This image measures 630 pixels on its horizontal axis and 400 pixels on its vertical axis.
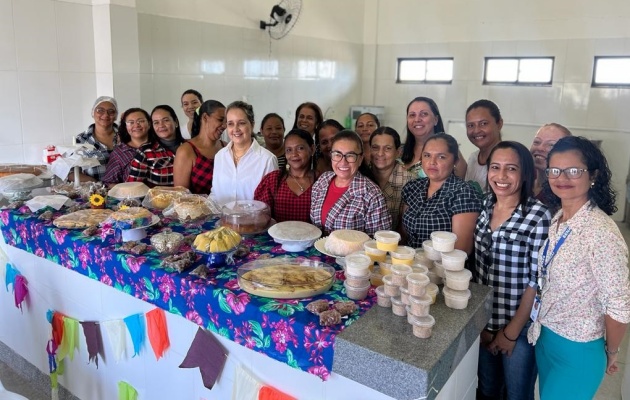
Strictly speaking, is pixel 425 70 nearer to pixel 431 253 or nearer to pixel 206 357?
pixel 431 253

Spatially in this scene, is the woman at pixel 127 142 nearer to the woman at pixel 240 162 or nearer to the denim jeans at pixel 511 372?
the woman at pixel 240 162

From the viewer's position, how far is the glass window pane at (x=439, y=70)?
23.5ft

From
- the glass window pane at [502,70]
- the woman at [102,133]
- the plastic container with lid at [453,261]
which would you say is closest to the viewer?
the plastic container with lid at [453,261]

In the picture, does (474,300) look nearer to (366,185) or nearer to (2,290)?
(366,185)

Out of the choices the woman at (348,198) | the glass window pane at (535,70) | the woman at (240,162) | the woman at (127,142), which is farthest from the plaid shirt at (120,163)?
the glass window pane at (535,70)

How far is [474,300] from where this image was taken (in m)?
1.59

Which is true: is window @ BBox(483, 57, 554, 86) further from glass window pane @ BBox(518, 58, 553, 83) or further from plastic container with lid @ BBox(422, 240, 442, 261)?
plastic container with lid @ BBox(422, 240, 442, 261)

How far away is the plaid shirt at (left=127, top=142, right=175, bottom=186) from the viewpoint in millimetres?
3021

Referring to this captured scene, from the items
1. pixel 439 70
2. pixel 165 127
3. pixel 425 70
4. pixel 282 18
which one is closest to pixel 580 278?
pixel 165 127

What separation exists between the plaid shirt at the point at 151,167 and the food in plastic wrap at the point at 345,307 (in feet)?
6.18

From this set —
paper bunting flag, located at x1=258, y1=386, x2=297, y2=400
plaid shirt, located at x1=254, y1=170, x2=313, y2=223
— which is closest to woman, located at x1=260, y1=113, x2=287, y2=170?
plaid shirt, located at x1=254, y1=170, x2=313, y2=223

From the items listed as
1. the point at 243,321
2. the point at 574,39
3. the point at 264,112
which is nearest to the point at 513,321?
the point at 243,321

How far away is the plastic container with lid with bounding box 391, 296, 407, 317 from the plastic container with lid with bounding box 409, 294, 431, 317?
0.19 feet

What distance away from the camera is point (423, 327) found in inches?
52.9
